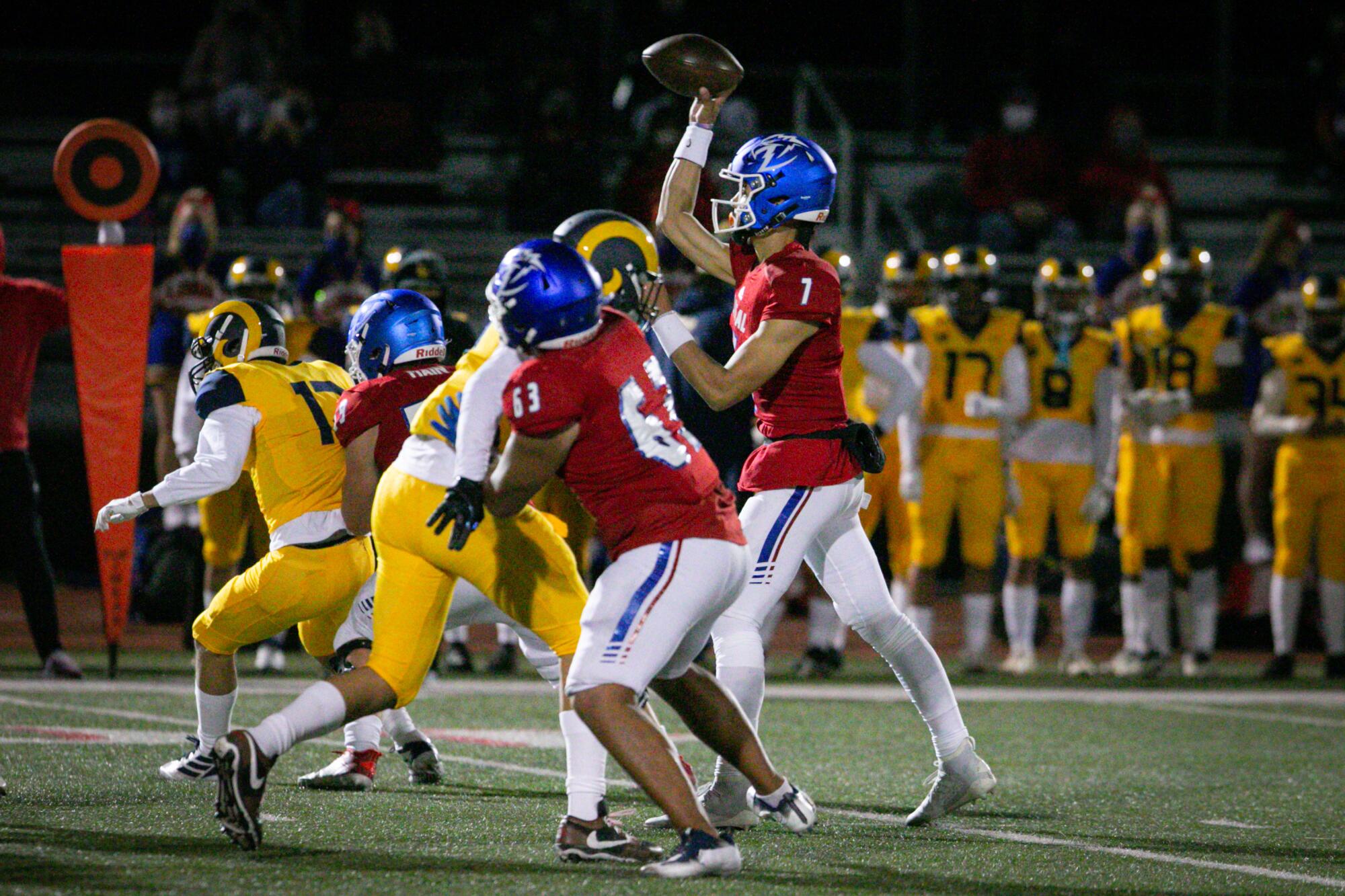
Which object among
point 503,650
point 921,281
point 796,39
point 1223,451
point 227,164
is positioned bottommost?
point 503,650

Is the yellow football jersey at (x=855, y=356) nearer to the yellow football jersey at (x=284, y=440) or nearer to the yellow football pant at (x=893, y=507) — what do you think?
the yellow football pant at (x=893, y=507)

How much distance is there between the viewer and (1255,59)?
18.1m

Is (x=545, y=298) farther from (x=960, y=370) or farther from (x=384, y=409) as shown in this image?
(x=960, y=370)

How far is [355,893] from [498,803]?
1.47m

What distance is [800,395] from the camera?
549cm

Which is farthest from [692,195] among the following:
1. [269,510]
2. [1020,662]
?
[1020,662]

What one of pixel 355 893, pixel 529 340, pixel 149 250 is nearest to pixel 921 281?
pixel 149 250

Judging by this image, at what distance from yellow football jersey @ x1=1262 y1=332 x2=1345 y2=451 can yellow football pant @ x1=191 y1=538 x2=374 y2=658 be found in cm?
626

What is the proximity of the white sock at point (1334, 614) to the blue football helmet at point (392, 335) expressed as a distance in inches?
245

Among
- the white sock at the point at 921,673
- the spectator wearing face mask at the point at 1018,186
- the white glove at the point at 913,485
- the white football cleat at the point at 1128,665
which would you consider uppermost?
the spectator wearing face mask at the point at 1018,186

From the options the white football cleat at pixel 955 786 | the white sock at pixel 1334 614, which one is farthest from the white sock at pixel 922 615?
the white football cleat at pixel 955 786

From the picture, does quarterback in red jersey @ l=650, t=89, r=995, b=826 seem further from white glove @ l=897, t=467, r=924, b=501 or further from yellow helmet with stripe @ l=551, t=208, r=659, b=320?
white glove @ l=897, t=467, r=924, b=501

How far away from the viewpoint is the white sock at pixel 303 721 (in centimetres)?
462

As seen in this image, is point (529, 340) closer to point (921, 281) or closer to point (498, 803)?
point (498, 803)
